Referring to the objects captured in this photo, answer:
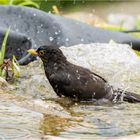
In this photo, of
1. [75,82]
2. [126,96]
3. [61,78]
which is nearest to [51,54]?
[61,78]

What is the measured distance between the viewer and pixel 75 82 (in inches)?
272

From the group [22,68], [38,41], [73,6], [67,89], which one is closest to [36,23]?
[38,41]

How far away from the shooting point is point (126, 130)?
542 centimetres

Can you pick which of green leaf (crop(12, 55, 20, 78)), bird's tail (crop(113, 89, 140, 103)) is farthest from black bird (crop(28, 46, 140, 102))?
green leaf (crop(12, 55, 20, 78))

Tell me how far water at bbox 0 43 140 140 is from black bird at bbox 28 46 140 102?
0.39 feet

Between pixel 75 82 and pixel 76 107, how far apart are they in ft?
1.38

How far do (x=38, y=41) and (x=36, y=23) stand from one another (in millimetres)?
234

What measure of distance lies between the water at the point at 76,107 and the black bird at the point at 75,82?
0.12m

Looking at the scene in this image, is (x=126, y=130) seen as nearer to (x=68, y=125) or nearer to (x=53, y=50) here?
(x=68, y=125)

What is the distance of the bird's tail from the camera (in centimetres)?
690

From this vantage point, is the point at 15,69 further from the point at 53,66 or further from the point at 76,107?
the point at 76,107

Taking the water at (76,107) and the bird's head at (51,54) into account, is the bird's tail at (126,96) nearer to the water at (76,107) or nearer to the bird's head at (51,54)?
the water at (76,107)

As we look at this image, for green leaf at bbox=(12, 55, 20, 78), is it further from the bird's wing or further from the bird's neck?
the bird's wing

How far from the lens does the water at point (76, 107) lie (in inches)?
211
